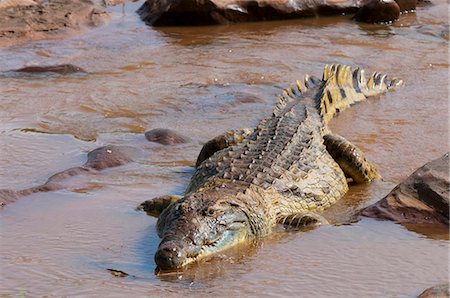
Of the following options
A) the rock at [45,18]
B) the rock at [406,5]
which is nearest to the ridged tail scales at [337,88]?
the rock at [406,5]

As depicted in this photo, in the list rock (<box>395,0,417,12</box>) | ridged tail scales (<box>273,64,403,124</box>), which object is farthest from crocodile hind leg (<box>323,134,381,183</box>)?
rock (<box>395,0,417,12</box>)

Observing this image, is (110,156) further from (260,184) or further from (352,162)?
(352,162)

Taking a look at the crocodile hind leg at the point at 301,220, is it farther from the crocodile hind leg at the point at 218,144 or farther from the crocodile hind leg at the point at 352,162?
the crocodile hind leg at the point at 218,144

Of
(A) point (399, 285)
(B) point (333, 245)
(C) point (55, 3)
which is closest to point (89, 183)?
(B) point (333, 245)

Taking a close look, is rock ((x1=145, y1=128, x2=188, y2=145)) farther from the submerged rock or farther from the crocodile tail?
the crocodile tail

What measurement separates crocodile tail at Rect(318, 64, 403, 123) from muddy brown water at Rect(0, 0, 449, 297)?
0.15 metres

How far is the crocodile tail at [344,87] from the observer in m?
7.64

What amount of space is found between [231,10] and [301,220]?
723 cm

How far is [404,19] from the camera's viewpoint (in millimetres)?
12250

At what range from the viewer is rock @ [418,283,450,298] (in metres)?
3.62

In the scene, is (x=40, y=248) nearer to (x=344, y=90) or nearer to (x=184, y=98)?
(x=184, y=98)

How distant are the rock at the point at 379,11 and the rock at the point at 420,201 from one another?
Answer: 22.8 ft

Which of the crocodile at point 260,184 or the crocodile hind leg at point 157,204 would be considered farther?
the crocodile hind leg at point 157,204

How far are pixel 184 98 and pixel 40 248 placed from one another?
3.90 m
